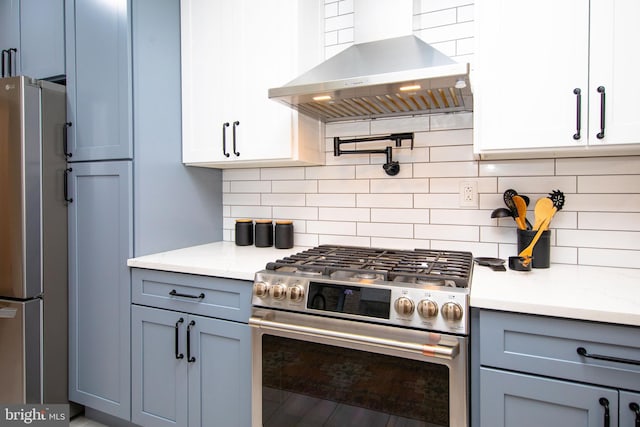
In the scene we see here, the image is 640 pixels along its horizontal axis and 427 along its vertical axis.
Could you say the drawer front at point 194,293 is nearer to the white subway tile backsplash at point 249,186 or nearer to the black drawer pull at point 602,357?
the white subway tile backsplash at point 249,186

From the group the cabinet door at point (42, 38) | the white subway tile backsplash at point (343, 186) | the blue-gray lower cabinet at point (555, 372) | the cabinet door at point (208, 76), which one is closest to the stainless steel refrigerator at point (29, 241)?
the cabinet door at point (42, 38)

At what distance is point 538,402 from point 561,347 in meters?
0.18

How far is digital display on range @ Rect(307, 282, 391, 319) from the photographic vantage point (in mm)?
1282

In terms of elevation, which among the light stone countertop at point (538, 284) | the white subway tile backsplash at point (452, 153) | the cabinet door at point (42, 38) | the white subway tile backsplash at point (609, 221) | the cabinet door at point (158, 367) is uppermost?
the cabinet door at point (42, 38)

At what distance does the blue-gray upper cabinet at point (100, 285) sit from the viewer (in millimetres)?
1864

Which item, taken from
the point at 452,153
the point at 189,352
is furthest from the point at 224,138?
the point at 452,153

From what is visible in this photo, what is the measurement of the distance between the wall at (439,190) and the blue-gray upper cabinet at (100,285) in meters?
0.75

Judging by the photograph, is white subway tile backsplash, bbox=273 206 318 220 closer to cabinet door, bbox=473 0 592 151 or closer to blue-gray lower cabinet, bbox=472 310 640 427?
cabinet door, bbox=473 0 592 151

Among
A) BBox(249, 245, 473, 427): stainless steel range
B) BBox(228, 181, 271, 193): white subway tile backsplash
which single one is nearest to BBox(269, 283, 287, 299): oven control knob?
BBox(249, 245, 473, 427): stainless steel range

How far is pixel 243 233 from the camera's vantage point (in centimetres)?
227

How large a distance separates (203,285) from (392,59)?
4.04 ft

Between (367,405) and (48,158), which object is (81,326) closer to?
(48,158)

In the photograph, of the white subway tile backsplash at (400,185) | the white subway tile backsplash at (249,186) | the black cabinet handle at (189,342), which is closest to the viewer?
the black cabinet handle at (189,342)

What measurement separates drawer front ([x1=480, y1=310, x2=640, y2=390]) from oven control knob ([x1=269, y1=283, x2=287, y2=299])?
2.24ft
